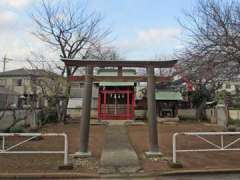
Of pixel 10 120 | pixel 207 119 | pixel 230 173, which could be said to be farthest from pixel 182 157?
pixel 207 119

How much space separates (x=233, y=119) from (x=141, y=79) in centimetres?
2347

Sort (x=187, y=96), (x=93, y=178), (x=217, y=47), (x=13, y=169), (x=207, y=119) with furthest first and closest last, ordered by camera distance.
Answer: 1. (x=187, y=96)
2. (x=207, y=119)
3. (x=217, y=47)
4. (x=13, y=169)
5. (x=93, y=178)

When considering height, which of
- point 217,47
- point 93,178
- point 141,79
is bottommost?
point 93,178

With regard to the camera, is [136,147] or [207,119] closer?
[136,147]

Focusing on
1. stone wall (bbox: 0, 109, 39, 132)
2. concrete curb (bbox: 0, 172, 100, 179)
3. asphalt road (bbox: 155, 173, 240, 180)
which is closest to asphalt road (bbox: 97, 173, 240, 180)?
asphalt road (bbox: 155, 173, 240, 180)

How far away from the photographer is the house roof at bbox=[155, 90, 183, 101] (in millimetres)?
40438

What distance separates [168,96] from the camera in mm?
40625

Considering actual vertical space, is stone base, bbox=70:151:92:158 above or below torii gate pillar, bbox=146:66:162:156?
below

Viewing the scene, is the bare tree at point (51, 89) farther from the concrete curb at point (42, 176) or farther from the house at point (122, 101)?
the concrete curb at point (42, 176)

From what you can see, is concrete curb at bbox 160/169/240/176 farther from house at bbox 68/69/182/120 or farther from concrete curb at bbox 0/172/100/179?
house at bbox 68/69/182/120

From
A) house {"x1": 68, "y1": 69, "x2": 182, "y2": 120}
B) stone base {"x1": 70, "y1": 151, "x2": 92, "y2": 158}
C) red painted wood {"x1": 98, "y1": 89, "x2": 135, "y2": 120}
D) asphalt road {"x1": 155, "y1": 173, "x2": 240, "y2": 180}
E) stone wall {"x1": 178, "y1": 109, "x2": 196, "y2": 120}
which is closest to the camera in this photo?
asphalt road {"x1": 155, "y1": 173, "x2": 240, "y2": 180}

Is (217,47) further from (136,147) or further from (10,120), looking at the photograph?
(10,120)

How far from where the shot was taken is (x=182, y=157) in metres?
14.0

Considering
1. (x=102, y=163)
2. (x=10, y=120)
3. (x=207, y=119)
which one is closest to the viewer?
(x=102, y=163)
